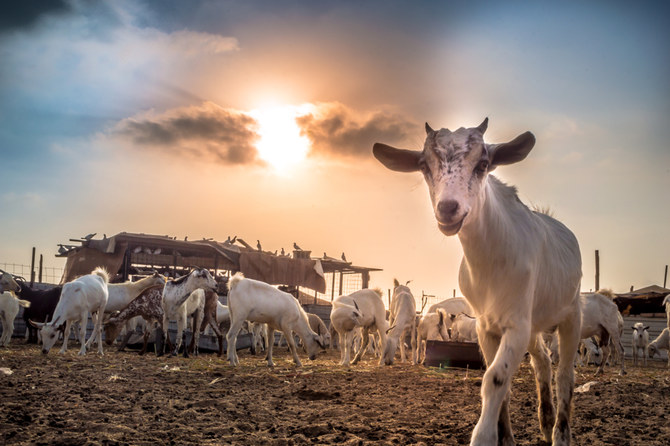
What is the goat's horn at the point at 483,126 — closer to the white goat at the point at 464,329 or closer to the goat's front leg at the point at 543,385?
the goat's front leg at the point at 543,385

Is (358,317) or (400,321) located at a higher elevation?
(358,317)

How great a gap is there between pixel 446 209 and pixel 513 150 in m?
0.98

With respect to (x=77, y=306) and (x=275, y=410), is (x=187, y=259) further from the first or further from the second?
(x=275, y=410)

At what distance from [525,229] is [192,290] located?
41.8 ft

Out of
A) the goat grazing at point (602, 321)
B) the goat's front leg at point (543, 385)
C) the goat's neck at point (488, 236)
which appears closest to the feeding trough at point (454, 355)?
the goat grazing at point (602, 321)

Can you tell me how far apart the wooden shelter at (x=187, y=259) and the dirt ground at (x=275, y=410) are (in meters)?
14.6

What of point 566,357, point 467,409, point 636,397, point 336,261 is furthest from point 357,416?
point 336,261

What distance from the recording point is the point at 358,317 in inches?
566

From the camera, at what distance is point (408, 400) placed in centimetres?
671

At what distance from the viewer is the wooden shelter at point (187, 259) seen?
23109 millimetres

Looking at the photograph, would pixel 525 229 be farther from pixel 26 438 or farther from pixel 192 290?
pixel 192 290

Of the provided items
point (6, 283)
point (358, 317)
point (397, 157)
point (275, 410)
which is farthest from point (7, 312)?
point (397, 157)

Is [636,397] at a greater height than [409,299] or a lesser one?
lesser

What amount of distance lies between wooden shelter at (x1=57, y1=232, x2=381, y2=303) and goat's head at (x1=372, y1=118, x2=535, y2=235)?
21.1m
